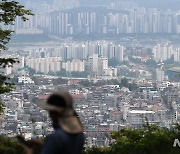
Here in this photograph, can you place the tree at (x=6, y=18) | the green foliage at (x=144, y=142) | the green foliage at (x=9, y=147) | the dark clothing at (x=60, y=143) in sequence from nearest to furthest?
the dark clothing at (x=60, y=143) → the green foliage at (x=9, y=147) → the green foliage at (x=144, y=142) → the tree at (x=6, y=18)

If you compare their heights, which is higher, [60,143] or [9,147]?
[60,143]

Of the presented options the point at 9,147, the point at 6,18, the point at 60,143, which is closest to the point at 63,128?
the point at 60,143

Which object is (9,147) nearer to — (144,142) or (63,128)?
(144,142)

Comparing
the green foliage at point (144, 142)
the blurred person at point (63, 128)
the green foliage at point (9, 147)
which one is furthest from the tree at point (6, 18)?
the blurred person at point (63, 128)

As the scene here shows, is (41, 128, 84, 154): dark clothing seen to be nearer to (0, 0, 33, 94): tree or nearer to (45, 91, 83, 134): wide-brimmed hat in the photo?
(45, 91, 83, 134): wide-brimmed hat

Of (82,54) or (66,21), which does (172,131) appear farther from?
(66,21)

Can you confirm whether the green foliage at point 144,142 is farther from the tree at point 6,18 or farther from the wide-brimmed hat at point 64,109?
the wide-brimmed hat at point 64,109

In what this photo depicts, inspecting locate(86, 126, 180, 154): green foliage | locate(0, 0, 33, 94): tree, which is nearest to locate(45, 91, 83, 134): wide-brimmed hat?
locate(86, 126, 180, 154): green foliage
